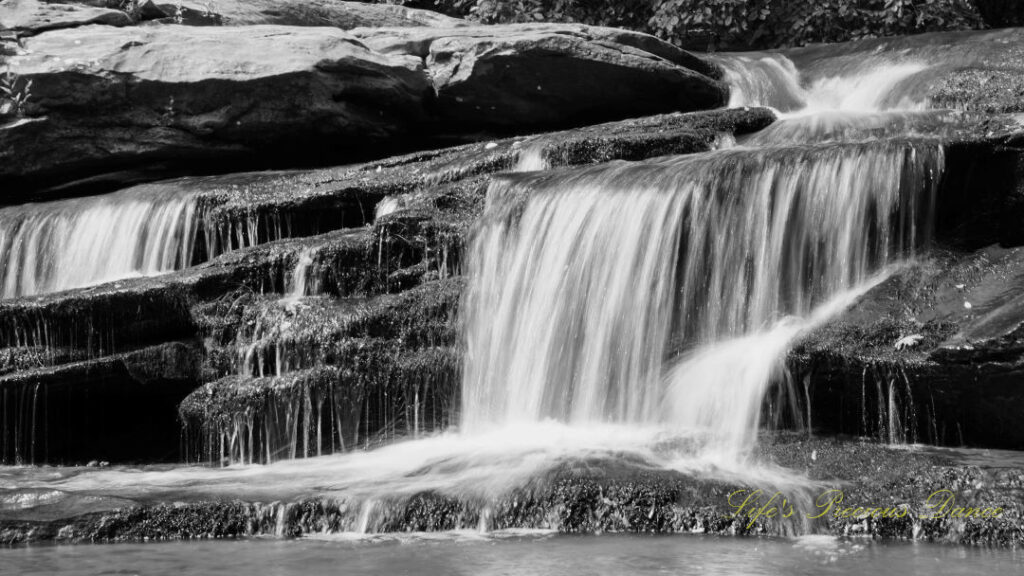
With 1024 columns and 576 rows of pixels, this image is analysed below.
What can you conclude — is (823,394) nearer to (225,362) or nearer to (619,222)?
(619,222)

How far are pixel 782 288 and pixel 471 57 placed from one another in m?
5.73

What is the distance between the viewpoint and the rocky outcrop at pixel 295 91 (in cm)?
1239

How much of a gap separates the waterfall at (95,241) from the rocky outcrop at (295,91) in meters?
1.00

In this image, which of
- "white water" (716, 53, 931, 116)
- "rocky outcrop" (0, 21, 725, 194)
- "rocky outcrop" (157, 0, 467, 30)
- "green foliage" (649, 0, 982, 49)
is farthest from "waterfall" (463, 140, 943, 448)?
"green foliage" (649, 0, 982, 49)

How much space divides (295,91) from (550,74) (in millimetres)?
2639

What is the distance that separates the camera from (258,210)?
10.7 meters

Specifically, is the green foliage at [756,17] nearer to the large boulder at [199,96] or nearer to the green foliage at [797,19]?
the green foliage at [797,19]

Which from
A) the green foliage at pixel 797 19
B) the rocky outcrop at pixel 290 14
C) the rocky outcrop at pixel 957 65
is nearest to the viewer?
the rocky outcrop at pixel 957 65

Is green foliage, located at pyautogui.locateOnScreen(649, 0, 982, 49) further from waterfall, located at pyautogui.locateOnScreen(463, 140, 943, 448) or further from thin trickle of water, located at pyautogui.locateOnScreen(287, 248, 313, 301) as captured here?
thin trickle of water, located at pyautogui.locateOnScreen(287, 248, 313, 301)

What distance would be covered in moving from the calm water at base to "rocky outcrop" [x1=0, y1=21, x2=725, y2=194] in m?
7.46

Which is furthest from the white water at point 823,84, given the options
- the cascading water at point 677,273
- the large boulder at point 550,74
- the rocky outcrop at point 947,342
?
the rocky outcrop at point 947,342

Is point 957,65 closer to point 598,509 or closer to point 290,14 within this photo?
point 290,14

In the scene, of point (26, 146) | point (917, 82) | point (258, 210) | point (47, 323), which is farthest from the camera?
point (26, 146)

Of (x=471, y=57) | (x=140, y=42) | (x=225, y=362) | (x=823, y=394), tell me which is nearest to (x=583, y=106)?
(x=471, y=57)
